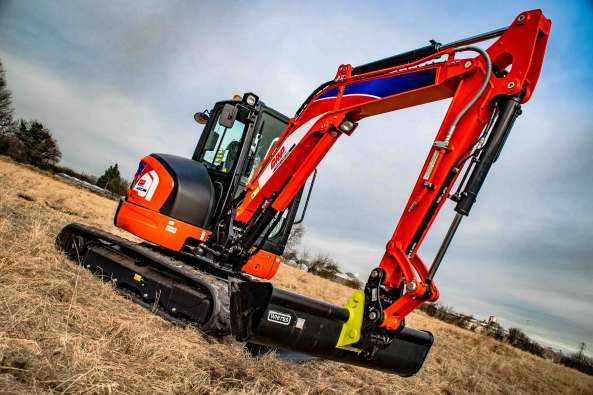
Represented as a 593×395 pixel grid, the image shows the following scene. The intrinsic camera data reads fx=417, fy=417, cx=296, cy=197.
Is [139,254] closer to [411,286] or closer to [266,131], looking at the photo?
[266,131]

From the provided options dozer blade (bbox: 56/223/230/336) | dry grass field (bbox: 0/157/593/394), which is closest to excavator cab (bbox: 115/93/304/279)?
dozer blade (bbox: 56/223/230/336)

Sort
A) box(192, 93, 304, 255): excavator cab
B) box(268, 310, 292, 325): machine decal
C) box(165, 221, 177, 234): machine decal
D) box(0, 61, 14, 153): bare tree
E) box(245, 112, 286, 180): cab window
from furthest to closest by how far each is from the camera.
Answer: box(0, 61, 14, 153): bare tree
box(245, 112, 286, 180): cab window
box(192, 93, 304, 255): excavator cab
box(165, 221, 177, 234): machine decal
box(268, 310, 292, 325): machine decal

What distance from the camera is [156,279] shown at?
4805 mm

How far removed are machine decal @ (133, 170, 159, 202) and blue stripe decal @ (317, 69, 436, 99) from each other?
275 centimetres

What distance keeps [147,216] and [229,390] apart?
3019 millimetres

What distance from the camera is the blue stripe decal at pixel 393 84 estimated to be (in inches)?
143

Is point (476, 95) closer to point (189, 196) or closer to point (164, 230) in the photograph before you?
point (189, 196)

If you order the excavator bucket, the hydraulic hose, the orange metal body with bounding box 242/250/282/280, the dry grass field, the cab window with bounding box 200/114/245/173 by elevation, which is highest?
the hydraulic hose

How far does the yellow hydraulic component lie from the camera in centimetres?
321

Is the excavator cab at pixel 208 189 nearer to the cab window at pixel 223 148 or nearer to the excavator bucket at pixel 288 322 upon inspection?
the cab window at pixel 223 148

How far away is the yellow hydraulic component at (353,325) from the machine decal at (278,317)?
44 centimetres

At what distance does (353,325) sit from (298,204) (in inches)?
129

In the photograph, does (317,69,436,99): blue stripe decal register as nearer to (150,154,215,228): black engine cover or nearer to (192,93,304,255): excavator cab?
(192,93,304,255): excavator cab

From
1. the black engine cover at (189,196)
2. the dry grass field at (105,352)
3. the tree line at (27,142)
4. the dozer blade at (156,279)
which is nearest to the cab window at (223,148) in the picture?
the black engine cover at (189,196)
